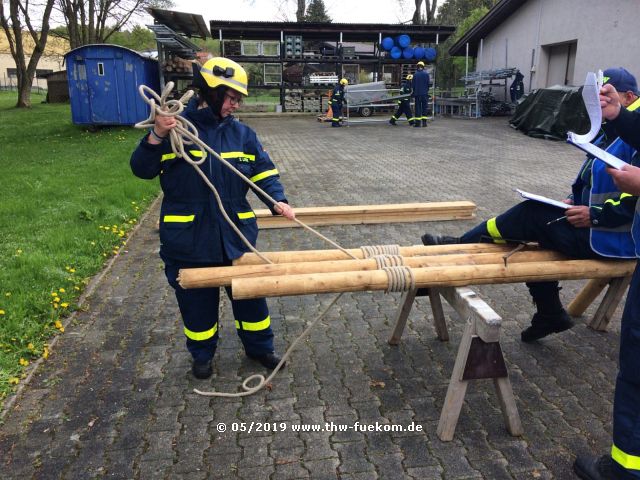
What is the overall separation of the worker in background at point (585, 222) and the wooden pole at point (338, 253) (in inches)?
5.6

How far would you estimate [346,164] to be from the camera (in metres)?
11.5

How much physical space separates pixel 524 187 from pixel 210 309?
7147mm

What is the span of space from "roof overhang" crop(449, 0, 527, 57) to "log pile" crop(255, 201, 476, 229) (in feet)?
61.2

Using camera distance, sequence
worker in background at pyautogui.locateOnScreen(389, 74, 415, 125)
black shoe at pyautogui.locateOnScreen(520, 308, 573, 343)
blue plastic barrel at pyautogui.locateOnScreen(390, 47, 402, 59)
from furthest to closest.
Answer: blue plastic barrel at pyautogui.locateOnScreen(390, 47, 402, 59)
worker in background at pyautogui.locateOnScreen(389, 74, 415, 125)
black shoe at pyautogui.locateOnScreen(520, 308, 573, 343)

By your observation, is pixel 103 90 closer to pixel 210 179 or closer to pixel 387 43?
pixel 387 43

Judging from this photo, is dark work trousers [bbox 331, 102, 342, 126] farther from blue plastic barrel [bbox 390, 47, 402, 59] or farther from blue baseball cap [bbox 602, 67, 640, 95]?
blue baseball cap [bbox 602, 67, 640, 95]

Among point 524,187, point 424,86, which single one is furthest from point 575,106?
point 524,187

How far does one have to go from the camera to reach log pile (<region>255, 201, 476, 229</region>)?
6574 mm

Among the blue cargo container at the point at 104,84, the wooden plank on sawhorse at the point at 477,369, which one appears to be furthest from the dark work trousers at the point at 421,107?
the wooden plank on sawhorse at the point at 477,369

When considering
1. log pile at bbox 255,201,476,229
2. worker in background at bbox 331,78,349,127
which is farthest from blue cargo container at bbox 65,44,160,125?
log pile at bbox 255,201,476,229

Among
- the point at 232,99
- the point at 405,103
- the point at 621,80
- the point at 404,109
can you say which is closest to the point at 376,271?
the point at 232,99

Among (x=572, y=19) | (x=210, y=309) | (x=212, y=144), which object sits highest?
(x=572, y=19)

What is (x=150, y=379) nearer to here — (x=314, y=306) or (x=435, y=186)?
(x=314, y=306)

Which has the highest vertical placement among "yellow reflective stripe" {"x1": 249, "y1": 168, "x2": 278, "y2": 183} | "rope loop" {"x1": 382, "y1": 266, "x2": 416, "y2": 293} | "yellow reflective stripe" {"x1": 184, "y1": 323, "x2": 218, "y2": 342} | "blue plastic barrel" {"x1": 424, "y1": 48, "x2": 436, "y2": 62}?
"blue plastic barrel" {"x1": 424, "y1": 48, "x2": 436, "y2": 62}
